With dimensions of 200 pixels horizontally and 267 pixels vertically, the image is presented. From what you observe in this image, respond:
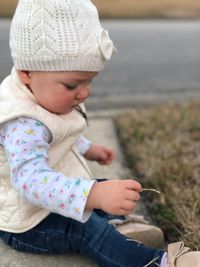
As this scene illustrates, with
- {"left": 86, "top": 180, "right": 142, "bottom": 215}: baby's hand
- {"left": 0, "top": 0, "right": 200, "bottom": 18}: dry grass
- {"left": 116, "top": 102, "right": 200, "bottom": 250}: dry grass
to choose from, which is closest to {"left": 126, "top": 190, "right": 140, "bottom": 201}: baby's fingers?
{"left": 86, "top": 180, "right": 142, "bottom": 215}: baby's hand

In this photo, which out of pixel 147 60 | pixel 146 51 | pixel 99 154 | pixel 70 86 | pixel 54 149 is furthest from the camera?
pixel 146 51

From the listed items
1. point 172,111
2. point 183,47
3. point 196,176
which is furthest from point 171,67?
point 196,176

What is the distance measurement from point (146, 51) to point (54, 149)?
14.7ft

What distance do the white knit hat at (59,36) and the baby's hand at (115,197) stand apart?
1.60 feet

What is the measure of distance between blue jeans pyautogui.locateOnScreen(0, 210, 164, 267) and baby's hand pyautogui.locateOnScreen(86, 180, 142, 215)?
0.28m

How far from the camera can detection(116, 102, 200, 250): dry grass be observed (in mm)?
2547

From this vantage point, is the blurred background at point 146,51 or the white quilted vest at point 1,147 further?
the blurred background at point 146,51

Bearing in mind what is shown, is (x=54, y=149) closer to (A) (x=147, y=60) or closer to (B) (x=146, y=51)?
(A) (x=147, y=60)

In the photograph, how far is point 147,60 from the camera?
6297 millimetres

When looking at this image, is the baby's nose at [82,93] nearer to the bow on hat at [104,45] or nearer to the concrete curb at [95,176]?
the bow on hat at [104,45]

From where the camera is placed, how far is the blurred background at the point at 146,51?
502cm

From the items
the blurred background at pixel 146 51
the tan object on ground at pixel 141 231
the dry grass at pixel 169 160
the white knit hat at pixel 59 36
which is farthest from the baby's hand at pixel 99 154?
the blurred background at pixel 146 51

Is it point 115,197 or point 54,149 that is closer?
point 115,197

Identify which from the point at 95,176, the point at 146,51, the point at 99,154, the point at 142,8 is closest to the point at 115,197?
the point at 99,154
